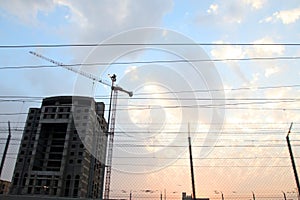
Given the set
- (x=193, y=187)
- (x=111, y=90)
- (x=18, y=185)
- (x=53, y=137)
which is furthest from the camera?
(x=53, y=137)

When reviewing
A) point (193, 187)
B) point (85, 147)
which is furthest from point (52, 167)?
point (193, 187)

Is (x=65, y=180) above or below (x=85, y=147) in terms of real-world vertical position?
below

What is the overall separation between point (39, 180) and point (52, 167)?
667cm

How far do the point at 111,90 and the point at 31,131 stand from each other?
38.2 metres

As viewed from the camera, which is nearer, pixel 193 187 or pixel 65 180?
pixel 193 187

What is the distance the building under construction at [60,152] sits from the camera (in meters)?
84.9

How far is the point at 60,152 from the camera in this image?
94.6 m

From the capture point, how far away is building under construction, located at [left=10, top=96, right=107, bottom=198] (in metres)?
84.9

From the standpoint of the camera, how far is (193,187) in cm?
1712

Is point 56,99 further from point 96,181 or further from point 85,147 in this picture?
point 96,181

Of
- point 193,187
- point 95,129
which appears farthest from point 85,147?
point 193,187

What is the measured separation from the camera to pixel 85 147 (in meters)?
89.8

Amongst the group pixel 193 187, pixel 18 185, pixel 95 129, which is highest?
pixel 95 129

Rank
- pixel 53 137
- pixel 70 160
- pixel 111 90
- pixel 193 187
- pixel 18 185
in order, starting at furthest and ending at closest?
pixel 53 137 < pixel 70 160 < pixel 18 185 < pixel 111 90 < pixel 193 187
